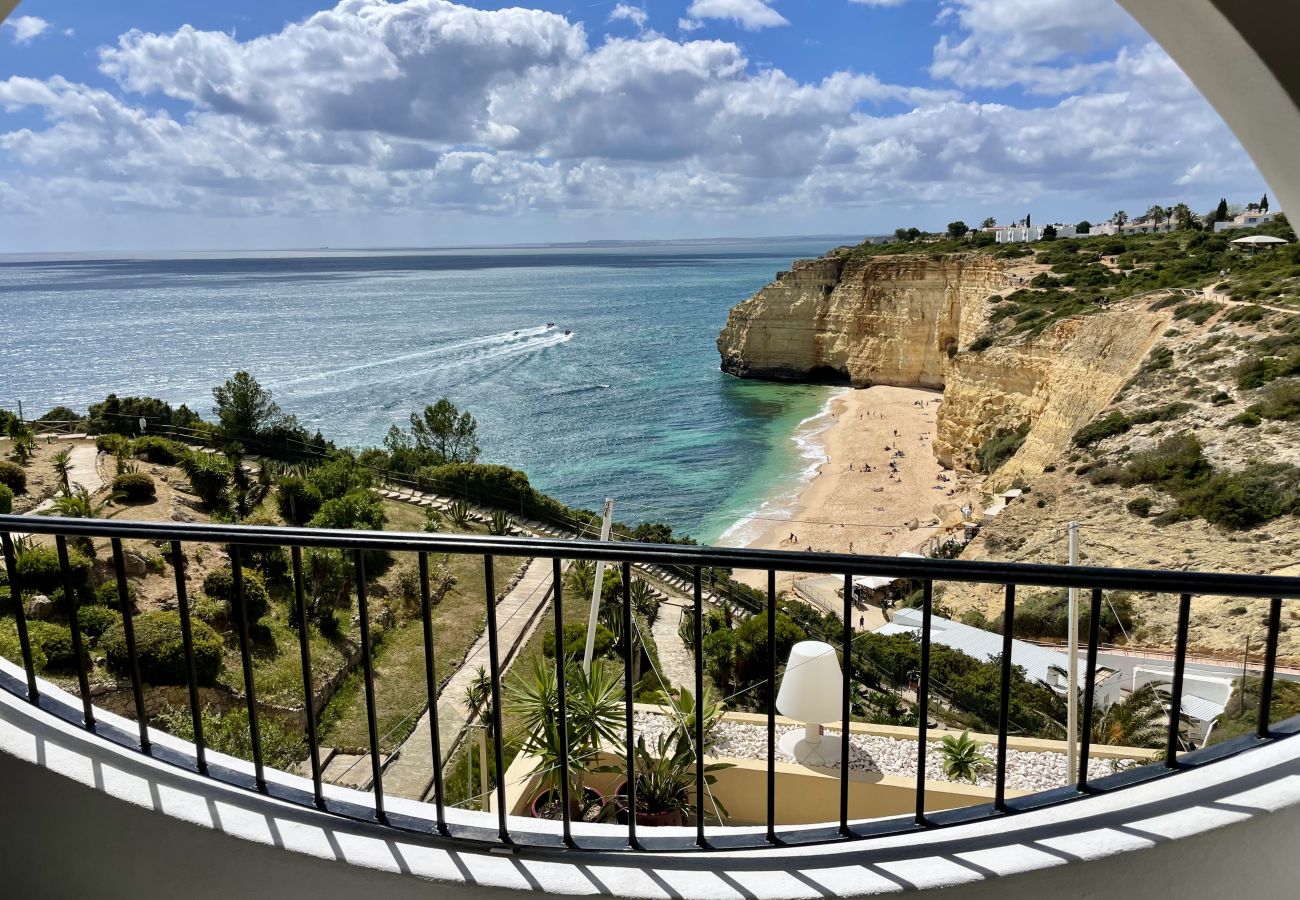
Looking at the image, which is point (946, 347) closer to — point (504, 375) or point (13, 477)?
point (504, 375)

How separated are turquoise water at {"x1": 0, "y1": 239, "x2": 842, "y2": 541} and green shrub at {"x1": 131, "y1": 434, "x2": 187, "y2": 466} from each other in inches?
587

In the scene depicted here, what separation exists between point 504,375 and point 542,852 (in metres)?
61.0

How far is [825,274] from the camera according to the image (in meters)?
51.0

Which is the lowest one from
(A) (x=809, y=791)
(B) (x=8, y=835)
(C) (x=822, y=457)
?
(C) (x=822, y=457)

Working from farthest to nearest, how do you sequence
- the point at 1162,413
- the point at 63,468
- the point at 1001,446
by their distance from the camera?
the point at 1001,446, the point at 1162,413, the point at 63,468

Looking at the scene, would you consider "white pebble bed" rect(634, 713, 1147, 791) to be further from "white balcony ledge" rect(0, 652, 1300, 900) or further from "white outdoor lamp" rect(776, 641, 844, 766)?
"white balcony ledge" rect(0, 652, 1300, 900)

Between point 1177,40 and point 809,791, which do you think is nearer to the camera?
point 1177,40

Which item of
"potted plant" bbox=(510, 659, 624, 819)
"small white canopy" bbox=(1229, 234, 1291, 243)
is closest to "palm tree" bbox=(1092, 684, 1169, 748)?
"potted plant" bbox=(510, 659, 624, 819)

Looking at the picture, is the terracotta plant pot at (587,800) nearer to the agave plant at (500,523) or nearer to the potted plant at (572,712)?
the potted plant at (572,712)

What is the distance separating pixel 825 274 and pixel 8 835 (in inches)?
2031

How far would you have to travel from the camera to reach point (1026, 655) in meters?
12.6

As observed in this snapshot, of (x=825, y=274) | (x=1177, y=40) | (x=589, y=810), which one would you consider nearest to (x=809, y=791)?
(x=589, y=810)

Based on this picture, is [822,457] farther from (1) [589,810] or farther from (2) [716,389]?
(1) [589,810]

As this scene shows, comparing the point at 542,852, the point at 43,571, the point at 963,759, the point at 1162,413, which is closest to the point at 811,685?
the point at 963,759
